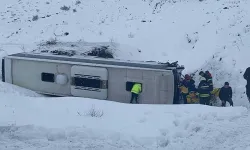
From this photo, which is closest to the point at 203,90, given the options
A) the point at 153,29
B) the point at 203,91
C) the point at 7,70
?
the point at 203,91

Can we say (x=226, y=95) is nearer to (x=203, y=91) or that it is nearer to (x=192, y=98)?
(x=203, y=91)

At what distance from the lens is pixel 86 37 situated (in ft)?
76.5

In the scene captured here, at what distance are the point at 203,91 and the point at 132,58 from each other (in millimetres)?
5936

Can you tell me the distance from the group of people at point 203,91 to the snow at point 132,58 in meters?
1.09

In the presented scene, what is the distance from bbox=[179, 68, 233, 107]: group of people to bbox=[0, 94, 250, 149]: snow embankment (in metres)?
4.50

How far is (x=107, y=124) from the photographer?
8.21 metres

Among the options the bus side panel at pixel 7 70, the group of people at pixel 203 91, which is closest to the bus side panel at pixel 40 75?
the bus side panel at pixel 7 70

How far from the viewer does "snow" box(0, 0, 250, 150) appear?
7.64m

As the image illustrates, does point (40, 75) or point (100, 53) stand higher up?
point (100, 53)

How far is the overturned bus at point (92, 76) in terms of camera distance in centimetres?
1443

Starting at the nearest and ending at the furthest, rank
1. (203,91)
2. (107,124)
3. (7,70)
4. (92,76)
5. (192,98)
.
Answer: (107,124) → (203,91) → (192,98) → (92,76) → (7,70)

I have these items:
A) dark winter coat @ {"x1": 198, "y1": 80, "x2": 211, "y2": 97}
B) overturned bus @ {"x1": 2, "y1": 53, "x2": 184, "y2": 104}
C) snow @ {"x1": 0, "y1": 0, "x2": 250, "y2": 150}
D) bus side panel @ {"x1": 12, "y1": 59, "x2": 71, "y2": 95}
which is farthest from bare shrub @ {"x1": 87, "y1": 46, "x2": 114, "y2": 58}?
dark winter coat @ {"x1": 198, "y1": 80, "x2": 211, "y2": 97}

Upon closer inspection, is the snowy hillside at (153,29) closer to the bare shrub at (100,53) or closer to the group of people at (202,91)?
the bare shrub at (100,53)

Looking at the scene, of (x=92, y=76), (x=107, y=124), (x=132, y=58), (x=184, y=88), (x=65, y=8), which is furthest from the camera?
(x=65, y=8)
